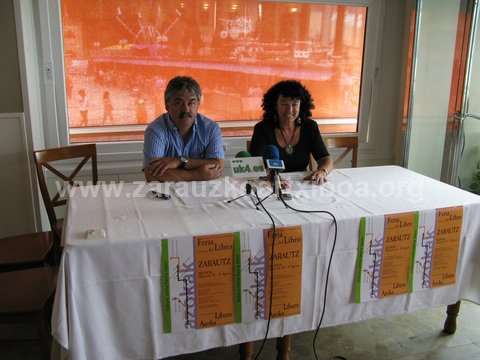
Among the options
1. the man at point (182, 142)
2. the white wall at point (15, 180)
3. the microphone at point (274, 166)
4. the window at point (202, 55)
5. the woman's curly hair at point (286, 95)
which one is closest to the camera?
the microphone at point (274, 166)

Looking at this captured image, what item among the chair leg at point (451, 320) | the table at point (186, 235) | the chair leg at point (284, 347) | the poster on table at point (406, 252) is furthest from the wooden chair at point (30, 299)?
the chair leg at point (451, 320)

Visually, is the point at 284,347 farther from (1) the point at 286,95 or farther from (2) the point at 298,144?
(1) the point at 286,95

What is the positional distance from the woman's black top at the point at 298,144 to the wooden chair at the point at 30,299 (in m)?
1.27

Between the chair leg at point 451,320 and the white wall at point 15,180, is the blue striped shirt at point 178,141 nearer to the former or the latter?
the white wall at point 15,180

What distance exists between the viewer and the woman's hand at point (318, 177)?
7.56ft

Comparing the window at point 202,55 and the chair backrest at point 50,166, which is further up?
the window at point 202,55

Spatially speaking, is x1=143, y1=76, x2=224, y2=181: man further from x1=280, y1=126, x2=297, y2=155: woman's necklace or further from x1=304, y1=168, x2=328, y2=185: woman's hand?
x1=304, y1=168, x2=328, y2=185: woman's hand

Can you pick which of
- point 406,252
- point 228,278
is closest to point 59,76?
point 228,278

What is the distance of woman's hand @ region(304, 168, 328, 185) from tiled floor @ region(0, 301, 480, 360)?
774 mm

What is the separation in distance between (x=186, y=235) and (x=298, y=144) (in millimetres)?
1219

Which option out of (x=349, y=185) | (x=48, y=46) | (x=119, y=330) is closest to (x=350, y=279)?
(x=349, y=185)

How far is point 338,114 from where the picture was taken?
12.5ft

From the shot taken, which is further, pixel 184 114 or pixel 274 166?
pixel 184 114

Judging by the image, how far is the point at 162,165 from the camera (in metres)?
2.34
